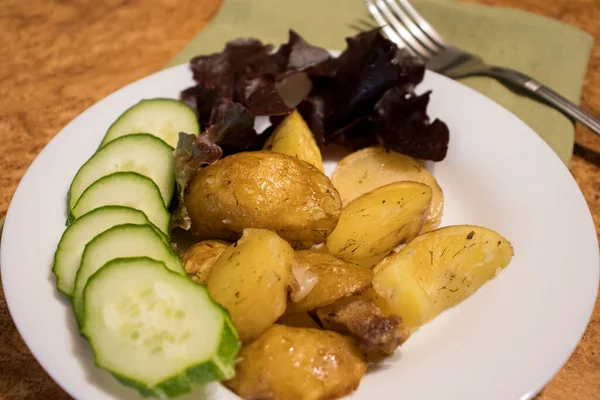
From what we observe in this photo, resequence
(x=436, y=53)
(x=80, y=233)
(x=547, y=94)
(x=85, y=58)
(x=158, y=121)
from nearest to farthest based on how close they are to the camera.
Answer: (x=80, y=233)
(x=158, y=121)
(x=547, y=94)
(x=436, y=53)
(x=85, y=58)

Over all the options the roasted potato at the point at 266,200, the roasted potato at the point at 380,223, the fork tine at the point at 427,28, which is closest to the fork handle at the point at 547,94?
the fork tine at the point at 427,28

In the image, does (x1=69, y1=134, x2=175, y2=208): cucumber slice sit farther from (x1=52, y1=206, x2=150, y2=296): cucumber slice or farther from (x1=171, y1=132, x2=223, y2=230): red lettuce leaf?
(x1=52, y1=206, x2=150, y2=296): cucumber slice

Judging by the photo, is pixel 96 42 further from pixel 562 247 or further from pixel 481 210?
pixel 562 247

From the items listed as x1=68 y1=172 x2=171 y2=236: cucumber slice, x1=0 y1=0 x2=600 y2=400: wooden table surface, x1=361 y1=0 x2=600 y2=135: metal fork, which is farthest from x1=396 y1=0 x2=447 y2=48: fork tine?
x1=68 y1=172 x2=171 y2=236: cucumber slice

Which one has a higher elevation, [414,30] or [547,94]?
[414,30]

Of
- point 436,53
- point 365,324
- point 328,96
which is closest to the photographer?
point 365,324

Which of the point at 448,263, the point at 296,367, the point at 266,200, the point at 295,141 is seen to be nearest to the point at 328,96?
the point at 295,141

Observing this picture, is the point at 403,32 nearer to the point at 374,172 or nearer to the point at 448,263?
the point at 374,172
